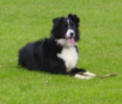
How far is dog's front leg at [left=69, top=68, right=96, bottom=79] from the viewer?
33.8ft

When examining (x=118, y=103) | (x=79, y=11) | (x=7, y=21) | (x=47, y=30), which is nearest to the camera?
(x=118, y=103)

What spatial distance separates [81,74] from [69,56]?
0.47m

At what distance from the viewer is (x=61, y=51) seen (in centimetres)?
1067

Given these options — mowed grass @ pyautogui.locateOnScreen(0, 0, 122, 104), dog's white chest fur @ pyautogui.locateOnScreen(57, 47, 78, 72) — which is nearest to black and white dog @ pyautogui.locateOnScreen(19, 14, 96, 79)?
dog's white chest fur @ pyautogui.locateOnScreen(57, 47, 78, 72)

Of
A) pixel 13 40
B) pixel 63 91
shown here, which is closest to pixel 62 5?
pixel 13 40

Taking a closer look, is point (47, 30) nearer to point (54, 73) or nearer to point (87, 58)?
point (87, 58)

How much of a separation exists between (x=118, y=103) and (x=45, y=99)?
1263 mm

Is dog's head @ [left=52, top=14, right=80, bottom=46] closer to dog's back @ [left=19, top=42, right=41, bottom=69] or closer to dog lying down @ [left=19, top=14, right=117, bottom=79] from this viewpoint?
dog lying down @ [left=19, top=14, right=117, bottom=79]

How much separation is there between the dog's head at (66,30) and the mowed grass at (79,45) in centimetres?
79

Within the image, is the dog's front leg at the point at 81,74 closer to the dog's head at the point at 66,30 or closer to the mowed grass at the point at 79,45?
the mowed grass at the point at 79,45

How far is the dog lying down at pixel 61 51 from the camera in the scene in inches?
411

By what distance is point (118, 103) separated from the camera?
8.41m

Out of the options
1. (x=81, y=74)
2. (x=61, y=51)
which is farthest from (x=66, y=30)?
(x=81, y=74)

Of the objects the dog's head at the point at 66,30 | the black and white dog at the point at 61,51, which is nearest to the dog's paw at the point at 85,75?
the black and white dog at the point at 61,51
